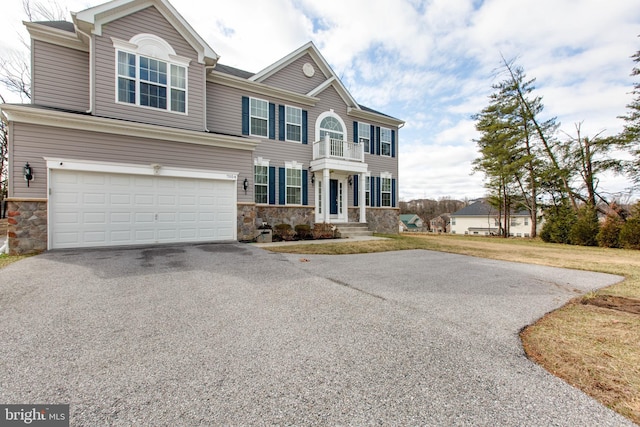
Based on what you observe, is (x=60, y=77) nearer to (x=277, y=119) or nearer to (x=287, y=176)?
(x=277, y=119)

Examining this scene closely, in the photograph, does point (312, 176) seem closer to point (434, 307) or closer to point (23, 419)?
point (434, 307)

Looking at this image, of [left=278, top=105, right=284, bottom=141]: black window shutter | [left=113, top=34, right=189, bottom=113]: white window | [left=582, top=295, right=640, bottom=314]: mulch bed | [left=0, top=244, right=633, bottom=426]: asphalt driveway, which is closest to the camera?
[left=0, top=244, right=633, bottom=426]: asphalt driveway

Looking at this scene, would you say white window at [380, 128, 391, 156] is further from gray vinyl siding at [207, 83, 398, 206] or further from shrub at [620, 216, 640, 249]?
shrub at [620, 216, 640, 249]

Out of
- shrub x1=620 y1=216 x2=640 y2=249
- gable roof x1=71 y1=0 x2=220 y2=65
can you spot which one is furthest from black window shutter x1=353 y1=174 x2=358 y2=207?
shrub x1=620 y1=216 x2=640 y2=249

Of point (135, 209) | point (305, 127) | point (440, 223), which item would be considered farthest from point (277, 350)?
point (440, 223)

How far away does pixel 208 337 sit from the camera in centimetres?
276

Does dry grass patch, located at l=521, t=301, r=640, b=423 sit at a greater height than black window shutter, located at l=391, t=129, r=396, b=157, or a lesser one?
lesser

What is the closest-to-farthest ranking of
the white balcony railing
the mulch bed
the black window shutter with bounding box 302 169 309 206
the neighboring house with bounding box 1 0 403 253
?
the mulch bed → the neighboring house with bounding box 1 0 403 253 → the white balcony railing → the black window shutter with bounding box 302 169 309 206

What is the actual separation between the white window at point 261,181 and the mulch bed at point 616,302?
10235mm

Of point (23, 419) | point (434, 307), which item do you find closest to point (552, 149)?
point (434, 307)

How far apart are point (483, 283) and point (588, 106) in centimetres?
1707

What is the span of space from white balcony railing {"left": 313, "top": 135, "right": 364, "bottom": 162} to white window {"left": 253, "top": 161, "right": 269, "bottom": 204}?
2.47m

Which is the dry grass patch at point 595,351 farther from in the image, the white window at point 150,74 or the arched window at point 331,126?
Result: the arched window at point 331,126

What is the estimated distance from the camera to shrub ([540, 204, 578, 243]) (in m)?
14.3
